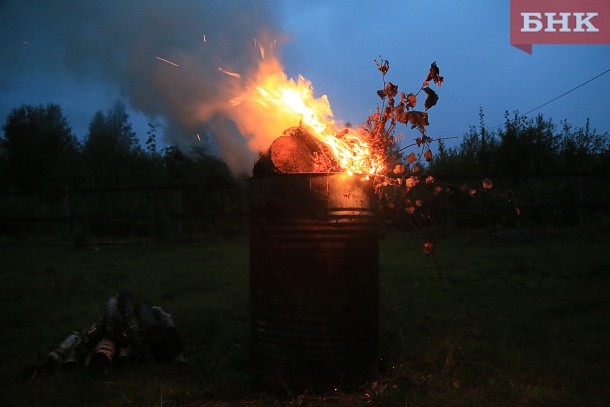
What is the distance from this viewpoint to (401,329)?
15.0 ft

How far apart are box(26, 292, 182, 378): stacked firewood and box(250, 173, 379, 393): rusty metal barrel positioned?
123 centimetres

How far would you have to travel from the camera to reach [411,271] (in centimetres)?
754

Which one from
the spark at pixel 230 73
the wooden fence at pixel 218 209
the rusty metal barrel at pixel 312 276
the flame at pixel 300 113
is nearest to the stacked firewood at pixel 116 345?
the rusty metal barrel at pixel 312 276

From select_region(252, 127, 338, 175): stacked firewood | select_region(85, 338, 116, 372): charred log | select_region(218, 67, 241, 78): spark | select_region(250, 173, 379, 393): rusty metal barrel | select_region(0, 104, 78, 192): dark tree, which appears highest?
select_region(0, 104, 78, 192): dark tree

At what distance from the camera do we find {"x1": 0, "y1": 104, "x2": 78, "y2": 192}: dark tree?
30766mm

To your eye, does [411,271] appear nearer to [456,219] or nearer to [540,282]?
[540,282]

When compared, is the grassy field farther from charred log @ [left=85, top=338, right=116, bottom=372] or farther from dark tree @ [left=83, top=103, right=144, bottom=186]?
dark tree @ [left=83, top=103, right=144, bottom=186]

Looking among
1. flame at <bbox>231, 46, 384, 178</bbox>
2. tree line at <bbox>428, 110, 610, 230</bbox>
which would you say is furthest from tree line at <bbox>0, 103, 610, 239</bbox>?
flame at <bbox>231, 46, 384, 178</bbox>

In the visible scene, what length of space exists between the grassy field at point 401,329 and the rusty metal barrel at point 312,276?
24 cm

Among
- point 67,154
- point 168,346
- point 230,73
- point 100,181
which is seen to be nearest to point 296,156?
point 230,73

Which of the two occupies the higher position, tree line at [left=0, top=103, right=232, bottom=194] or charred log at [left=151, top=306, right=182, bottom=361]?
tree line at [left=0, top=103, right=232, bottom=194]

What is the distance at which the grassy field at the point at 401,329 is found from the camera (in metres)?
3.34

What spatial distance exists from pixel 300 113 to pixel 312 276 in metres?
1.45

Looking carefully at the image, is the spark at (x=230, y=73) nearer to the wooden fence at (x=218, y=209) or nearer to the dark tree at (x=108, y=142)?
the wooden fence at (x=218, y=209)
